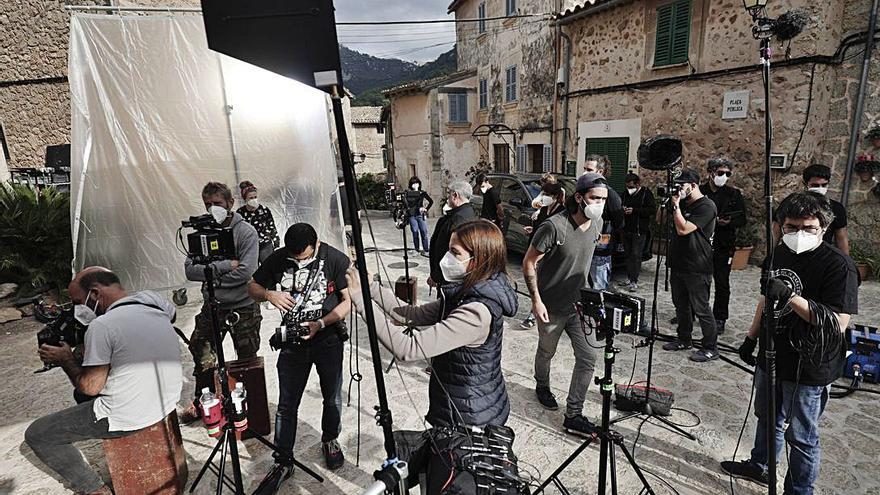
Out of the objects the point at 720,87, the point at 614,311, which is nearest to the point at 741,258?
the point at 720,87

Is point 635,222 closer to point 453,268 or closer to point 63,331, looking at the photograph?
point 453,268

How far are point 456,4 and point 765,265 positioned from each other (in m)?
18.4

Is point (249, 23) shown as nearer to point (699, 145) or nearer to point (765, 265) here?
point (765, 265)

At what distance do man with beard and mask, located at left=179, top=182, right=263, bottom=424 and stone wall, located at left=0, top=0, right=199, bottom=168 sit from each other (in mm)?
7525

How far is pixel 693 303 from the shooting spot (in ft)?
13.7

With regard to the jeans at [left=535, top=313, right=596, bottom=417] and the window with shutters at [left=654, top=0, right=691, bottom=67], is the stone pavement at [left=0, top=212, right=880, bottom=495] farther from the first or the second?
the window with shutters at [left=654, top=0, right=691, bottom=67]

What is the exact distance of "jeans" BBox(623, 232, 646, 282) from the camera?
20.9 ft

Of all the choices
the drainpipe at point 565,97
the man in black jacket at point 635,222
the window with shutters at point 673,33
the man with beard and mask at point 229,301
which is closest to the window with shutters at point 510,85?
the drainpipe at point 565,97

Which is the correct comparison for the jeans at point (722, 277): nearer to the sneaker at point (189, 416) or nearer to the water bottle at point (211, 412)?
the water bottle at point (211, 412)

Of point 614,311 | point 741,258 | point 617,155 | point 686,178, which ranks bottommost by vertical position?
point 741,258

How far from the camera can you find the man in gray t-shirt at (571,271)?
125 inches

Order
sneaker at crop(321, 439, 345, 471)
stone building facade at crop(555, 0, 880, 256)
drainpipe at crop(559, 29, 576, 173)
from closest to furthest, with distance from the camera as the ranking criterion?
sneaker at crop(321, 439, 345, 471) < stone building facade at crop(555, 0, 880, 256) < drainpipe at crop(559, 29, 576, 173)

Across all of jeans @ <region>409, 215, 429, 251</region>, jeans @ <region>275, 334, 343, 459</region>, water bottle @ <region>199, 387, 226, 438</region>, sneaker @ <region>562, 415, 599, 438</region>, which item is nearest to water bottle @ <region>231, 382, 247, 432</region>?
water bottle @ <region>199, 387, 226, 438</region>

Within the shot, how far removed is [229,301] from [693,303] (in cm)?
421
